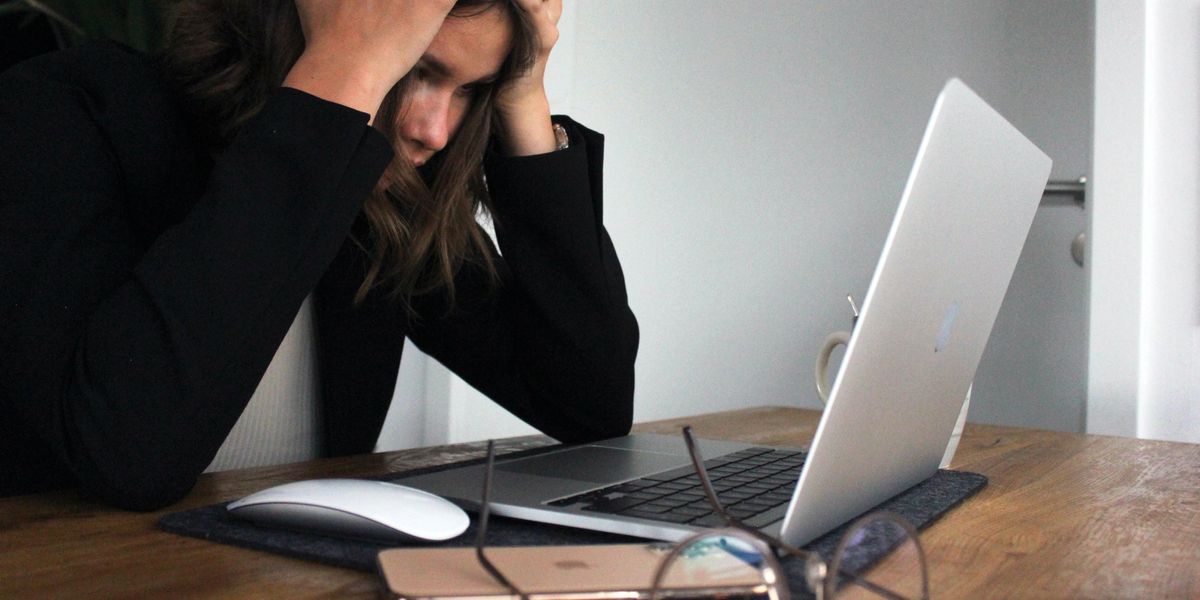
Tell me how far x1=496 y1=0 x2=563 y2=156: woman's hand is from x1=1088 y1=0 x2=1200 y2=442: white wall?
4.37ft

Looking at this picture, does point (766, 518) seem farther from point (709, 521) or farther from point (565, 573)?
point (565, 573)

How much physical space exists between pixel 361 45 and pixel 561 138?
366mm

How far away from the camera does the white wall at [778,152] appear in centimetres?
261

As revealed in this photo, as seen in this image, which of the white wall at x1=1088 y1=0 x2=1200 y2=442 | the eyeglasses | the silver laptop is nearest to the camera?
the eyeglasses

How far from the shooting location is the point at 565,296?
1089 millimetres

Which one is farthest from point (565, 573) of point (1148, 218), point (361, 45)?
point (1148, 218)

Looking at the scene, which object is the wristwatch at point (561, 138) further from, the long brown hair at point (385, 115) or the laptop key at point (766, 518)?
the laptop key at point (766, 518)

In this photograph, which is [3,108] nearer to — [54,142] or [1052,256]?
[54,142]

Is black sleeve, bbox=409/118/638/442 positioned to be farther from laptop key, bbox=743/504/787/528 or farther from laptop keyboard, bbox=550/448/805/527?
laptop key, bbox=743/504/787/528

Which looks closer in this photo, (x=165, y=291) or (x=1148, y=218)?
(x=165, y=291)

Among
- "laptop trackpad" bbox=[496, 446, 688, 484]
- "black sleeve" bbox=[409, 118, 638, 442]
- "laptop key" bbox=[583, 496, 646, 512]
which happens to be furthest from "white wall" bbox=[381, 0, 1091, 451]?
"laptop key" bbox=[583, 496, 646, 512]

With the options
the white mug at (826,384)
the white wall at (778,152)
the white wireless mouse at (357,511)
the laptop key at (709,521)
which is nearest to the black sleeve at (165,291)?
the white wireless mouse at (357,511)

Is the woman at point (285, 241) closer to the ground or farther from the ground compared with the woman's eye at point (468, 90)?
closer to the ground

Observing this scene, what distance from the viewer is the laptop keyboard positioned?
597 mm
